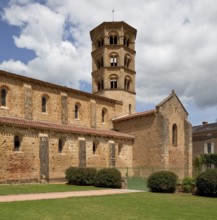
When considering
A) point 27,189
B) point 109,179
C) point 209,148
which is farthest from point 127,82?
point 27,189

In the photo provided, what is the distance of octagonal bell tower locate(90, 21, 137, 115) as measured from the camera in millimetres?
39844

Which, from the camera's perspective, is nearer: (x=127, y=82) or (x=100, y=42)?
(x=127, y=82)

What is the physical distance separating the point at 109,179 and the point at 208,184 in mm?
7115

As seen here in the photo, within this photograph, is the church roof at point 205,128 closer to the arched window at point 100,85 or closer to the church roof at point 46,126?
the arched window at point 100,85

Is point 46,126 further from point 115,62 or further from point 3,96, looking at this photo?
point 115,62

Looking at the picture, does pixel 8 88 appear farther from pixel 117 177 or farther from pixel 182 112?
pixel 182 112

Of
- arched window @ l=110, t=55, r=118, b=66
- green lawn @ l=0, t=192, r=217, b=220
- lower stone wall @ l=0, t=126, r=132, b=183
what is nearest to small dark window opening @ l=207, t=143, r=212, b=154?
arched window @ l=110, t=55, r=118, b=66

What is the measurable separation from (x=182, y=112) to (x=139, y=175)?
950cm

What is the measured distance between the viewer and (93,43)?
42.8 m

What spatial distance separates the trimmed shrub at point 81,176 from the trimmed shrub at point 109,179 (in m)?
0.97

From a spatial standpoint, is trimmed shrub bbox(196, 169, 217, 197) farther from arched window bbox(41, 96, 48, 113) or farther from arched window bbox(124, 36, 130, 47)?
arched window bbox(124, 36, 130, 47)

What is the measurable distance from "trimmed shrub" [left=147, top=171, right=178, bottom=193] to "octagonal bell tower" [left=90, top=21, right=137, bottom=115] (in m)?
19.8

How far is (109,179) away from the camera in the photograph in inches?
870

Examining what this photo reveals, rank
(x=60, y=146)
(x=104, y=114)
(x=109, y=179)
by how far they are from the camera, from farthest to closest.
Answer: (x=104, y=114) → (x=60, y=146) → (x=109, y=179)
